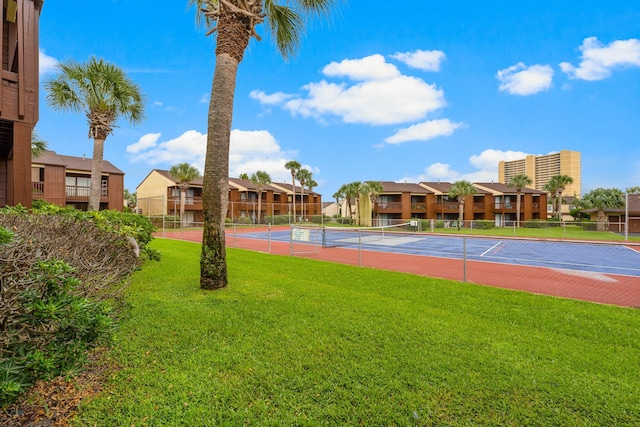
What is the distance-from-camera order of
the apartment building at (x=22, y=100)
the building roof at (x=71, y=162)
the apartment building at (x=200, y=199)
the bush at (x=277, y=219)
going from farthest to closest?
the bush at (x=277, y=219) → the apartment building at (x=200, y=199) → the building roof at (x=71, y=162) → the apartment building at (x=22, y=100)

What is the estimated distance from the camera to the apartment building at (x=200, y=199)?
126ft

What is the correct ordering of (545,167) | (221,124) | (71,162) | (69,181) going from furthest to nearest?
(545,167) < (71,162) < (69,181) < (221,124)

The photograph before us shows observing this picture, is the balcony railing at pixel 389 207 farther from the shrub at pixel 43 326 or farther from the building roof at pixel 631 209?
the shrub at pixel 43 326

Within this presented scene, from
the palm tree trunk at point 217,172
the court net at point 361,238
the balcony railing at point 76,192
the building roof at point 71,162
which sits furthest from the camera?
the balcony railing at point 76,192

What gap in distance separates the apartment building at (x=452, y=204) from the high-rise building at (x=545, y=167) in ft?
221

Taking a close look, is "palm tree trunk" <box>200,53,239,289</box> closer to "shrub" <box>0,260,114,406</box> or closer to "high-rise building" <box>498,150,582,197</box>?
"shrub" <box>0,260,114,406</box>

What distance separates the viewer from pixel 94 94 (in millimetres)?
14906

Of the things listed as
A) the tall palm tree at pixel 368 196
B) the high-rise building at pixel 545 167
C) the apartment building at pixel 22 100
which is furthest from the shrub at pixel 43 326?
the high-rise building at pixel 545 167

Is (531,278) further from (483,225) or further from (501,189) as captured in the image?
(501,189)

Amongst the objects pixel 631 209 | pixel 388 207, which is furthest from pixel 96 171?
pixel 631 209

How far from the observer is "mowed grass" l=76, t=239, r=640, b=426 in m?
2.81

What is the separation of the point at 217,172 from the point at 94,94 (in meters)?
13.1

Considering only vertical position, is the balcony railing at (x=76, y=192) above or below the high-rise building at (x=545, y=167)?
below

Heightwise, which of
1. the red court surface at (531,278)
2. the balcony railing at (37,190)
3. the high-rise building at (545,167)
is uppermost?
the high-rise building at (545,167)
